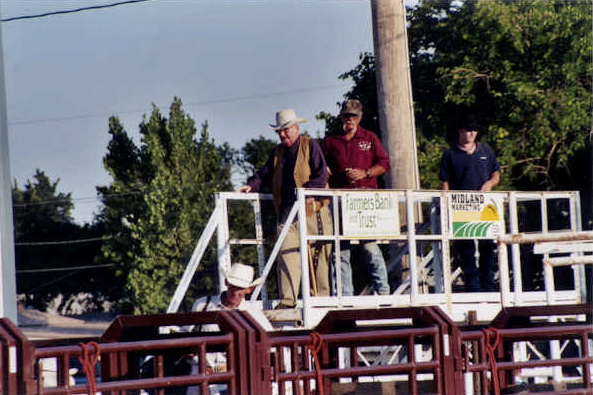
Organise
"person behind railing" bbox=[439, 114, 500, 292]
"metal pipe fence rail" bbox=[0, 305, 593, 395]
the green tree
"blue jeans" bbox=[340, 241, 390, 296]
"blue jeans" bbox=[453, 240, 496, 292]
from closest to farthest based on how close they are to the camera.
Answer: "metal pipe fence rail" bbox=[0, 305, 593, 395], "blue jeans" bbox=[340, 241, 390, 296], "blue jeans" bbox=[453, 240, 496, 292], "person behind railing" bbox=[439, 114, 500, 292], the green tree

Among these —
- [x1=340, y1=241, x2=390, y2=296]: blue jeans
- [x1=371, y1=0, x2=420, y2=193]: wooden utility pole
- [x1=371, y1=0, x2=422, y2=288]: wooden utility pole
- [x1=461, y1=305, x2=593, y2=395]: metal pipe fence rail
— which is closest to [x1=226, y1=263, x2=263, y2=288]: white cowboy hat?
[x1=340, y1=241, x2=390, y2=296]: blue jeans

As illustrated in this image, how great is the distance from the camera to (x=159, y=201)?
131 ft

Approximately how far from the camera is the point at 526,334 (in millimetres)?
6285

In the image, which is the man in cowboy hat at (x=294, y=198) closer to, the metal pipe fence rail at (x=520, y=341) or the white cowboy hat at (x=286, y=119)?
the white cowboy hat at (x=286, y=119)

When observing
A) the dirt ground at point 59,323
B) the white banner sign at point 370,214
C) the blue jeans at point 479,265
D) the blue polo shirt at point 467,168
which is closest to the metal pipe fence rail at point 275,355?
the white banner sign at point 370,214

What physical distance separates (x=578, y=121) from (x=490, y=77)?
1830mm

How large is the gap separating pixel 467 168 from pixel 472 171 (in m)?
0.05

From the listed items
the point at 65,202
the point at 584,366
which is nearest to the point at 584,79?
the point at 584,366

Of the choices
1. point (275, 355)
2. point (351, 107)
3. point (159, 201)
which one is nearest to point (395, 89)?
point (351, 107)

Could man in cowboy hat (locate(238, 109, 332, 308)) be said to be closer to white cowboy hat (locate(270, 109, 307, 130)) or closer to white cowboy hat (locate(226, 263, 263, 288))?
white cowboy hat (locate(270, 109, 307, 130))

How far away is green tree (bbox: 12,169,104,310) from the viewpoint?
60.8 m

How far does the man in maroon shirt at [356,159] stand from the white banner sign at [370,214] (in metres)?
0.28

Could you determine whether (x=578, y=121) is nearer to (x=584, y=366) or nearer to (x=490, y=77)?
(x=490, y=77)

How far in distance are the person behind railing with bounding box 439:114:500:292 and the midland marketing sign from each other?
0.28 metres
